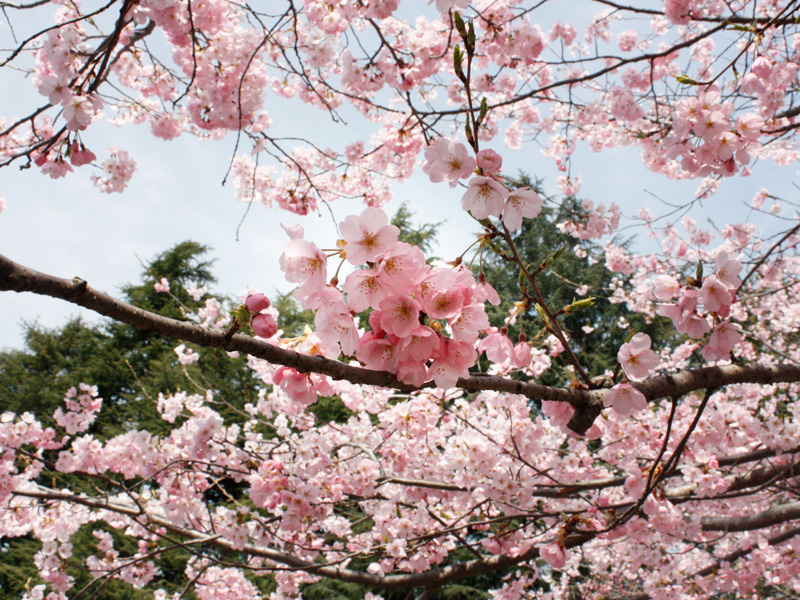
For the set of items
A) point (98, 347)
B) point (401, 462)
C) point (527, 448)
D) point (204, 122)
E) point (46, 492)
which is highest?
→ point (98, 347)

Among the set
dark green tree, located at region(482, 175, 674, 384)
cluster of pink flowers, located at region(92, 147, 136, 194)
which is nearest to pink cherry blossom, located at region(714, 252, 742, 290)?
A: cluster of pink flowers, located at region(92, 147, 136, 194)

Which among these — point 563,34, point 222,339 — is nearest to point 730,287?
point 222,339

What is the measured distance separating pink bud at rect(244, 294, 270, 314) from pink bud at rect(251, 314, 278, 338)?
0.8 inches

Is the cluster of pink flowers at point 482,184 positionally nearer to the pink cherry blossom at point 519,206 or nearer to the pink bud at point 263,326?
the pink cherry blossom at point 519,206

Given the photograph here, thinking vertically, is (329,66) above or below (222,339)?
above

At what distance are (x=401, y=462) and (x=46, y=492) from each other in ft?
7.49

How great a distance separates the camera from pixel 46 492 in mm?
3031

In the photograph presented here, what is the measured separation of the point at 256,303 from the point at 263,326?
0.14ft

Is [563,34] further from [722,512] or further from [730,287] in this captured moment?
[722,512]

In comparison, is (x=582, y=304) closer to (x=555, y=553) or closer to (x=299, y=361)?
(x=299, y=361)

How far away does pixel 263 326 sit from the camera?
32.7 inches

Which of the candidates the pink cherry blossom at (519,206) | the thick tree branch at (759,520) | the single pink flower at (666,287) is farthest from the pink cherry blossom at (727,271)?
the thick tree branch at (759,520)

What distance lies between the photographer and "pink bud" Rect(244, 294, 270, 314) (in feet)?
2.65

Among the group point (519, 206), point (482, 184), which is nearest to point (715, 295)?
point (519, 206)
